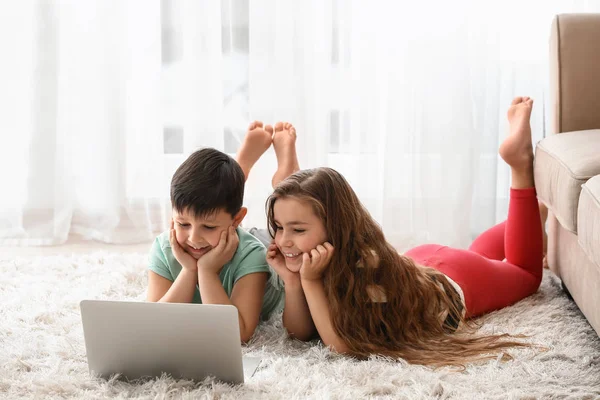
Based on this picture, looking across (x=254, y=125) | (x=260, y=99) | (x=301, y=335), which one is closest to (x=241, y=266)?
(x=301, y=335)

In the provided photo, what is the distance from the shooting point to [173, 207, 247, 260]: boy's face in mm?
1686

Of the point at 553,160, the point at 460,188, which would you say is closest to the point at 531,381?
the point at 553,160

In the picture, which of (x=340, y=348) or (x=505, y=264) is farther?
(x=505, y=264)

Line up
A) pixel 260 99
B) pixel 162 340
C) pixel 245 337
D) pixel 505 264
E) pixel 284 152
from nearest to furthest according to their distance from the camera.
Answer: pixel 162 340
pixel 245 337
pixel 505 264
pixel 284 152
pixel 260 99

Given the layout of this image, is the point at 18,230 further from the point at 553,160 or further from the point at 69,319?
the point at 553,160

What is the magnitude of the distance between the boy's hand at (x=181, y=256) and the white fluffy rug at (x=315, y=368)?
0.69 ft

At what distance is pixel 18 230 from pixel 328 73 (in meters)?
1.22

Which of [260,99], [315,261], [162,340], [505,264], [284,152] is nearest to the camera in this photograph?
[162,340]

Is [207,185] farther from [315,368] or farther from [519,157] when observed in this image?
[519,157]

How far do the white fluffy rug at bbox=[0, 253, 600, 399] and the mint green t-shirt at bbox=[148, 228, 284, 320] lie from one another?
0.20 feet

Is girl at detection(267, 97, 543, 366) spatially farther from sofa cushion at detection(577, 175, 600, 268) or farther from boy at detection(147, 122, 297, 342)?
sofa cushion at detection(577, 175, 600, 268)

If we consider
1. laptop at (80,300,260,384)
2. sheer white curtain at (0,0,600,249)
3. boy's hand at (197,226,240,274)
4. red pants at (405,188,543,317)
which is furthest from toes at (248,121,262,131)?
laptop at (80,300,260,384)

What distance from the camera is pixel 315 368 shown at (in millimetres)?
1530

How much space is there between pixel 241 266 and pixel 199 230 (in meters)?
0.14
